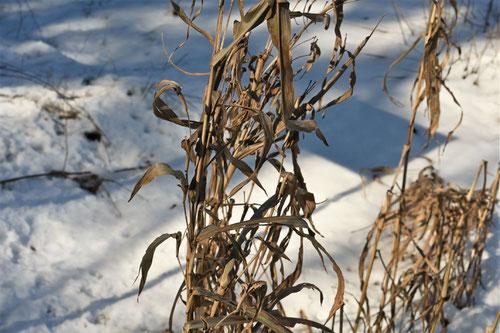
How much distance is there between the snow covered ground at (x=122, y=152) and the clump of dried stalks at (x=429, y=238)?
14 cm

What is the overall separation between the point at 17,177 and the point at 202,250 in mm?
1412

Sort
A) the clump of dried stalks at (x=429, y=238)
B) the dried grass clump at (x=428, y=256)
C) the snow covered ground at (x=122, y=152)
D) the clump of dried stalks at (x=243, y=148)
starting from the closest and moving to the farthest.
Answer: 1. the clump of dried stalks at (x=243, y=148)
2. the clump of dried stalks at (x=429, y=238)
3. the dried grass clump at (x=428, y=256)
4. the snow covered ground at (x=122, y=152)

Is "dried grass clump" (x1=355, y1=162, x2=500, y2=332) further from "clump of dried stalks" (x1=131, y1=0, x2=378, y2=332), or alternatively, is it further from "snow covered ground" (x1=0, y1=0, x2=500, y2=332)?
"clump of dried stalks" (x1=131, y1=0, x2=378, y2=332)

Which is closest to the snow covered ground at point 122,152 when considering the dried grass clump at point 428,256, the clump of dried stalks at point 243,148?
the dried grass clump at point 428,256

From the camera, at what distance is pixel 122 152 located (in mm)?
2320

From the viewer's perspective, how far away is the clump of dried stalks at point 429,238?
1.08m

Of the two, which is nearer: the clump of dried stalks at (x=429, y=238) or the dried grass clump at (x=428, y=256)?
the clump of dried stalks at (x=429, y=238)

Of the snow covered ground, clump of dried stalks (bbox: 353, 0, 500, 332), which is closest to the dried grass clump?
clump of dried stalks (bbox: 353, 0, 500, 332)

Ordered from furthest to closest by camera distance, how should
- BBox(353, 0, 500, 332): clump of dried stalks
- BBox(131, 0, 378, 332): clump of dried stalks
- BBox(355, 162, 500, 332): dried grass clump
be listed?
1. BBox(355, 162, 500, 332): dried grass clump
2. BBox(353, 0, 500, 332): clump of dried stalks
3. BBox(131, 0, 378, 332): clump of dried stalks

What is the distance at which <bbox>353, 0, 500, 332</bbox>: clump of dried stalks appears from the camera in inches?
42.7

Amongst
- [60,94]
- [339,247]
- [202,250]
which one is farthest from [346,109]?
[202,250]

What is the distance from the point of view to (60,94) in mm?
2479

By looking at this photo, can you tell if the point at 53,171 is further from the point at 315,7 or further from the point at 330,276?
the point at 315,7

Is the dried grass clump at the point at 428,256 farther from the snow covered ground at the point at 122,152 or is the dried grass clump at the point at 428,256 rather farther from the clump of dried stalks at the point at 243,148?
the clump of dried stalks at the point at 243,148
